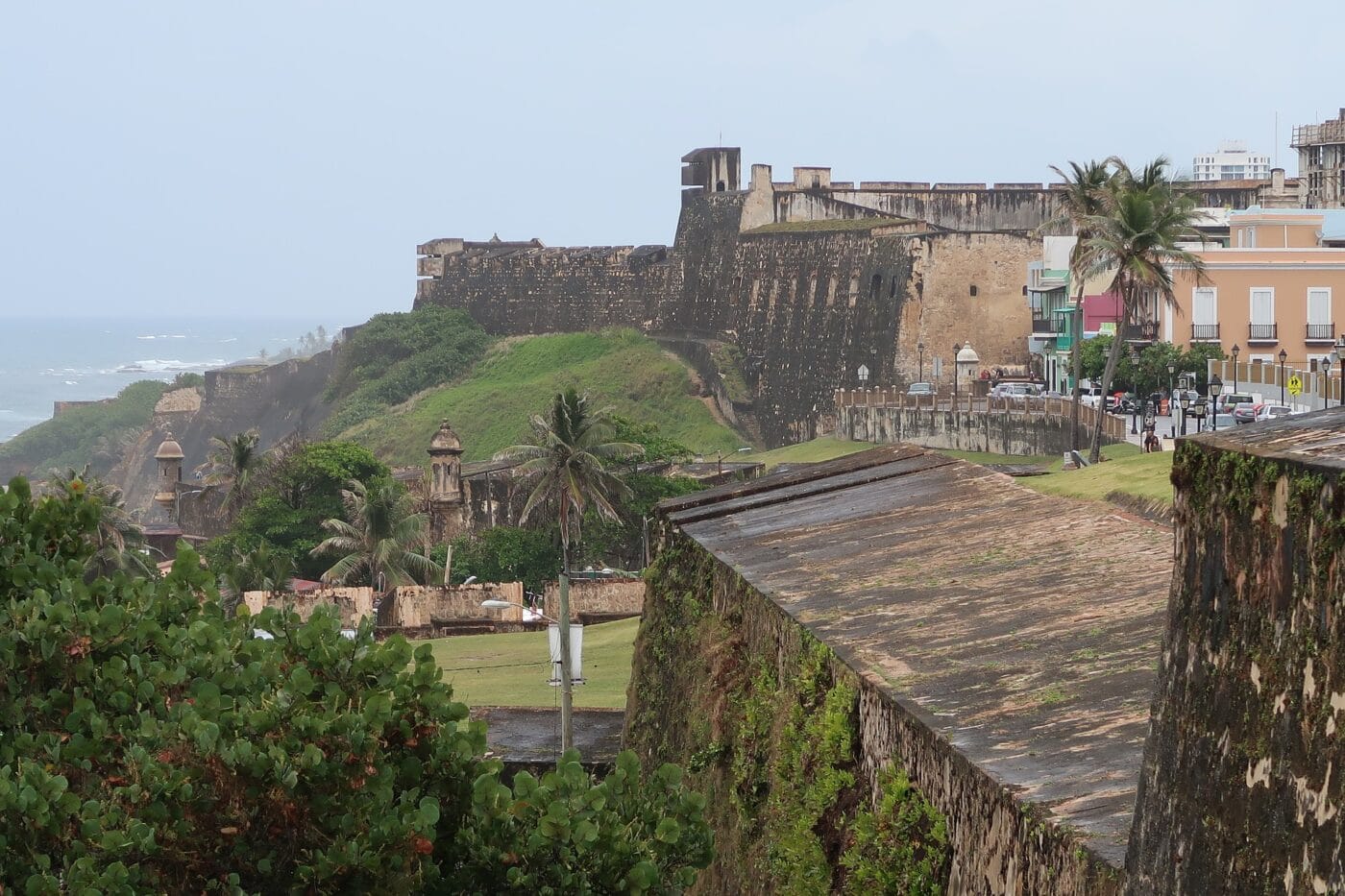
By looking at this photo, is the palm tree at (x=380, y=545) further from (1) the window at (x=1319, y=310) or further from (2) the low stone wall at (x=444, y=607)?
(1) the window at (x=1319, y=310)

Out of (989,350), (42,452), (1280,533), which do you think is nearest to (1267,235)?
(989,350)

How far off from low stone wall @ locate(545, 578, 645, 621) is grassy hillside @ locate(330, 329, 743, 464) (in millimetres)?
20522

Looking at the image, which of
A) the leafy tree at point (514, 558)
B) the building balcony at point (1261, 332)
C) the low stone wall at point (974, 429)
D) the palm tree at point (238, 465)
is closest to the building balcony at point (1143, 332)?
the building balcony at point (1261, 332)

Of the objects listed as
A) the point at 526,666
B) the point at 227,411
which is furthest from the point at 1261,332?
the point at 227,411

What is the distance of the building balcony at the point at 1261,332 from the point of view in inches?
1433

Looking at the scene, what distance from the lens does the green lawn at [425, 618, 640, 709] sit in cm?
2077

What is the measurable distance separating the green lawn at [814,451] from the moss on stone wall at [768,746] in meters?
26.4

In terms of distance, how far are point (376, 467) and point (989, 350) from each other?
1426 cm

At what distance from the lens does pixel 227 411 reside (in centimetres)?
7244

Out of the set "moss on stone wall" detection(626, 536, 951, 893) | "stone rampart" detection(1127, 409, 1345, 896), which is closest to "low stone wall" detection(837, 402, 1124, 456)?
"moss on stone wall" detection(626, 536, 951, 893)

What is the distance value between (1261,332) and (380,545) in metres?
16.2

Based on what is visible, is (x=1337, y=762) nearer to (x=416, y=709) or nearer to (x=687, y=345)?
(x=416, y=709)

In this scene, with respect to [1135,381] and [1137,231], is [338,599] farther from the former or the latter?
[1135,381]

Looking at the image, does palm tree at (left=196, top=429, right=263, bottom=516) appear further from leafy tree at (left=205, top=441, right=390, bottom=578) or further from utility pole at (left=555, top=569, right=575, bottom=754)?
utility pole at (left=555, top=569, right=575, bottom=754)
